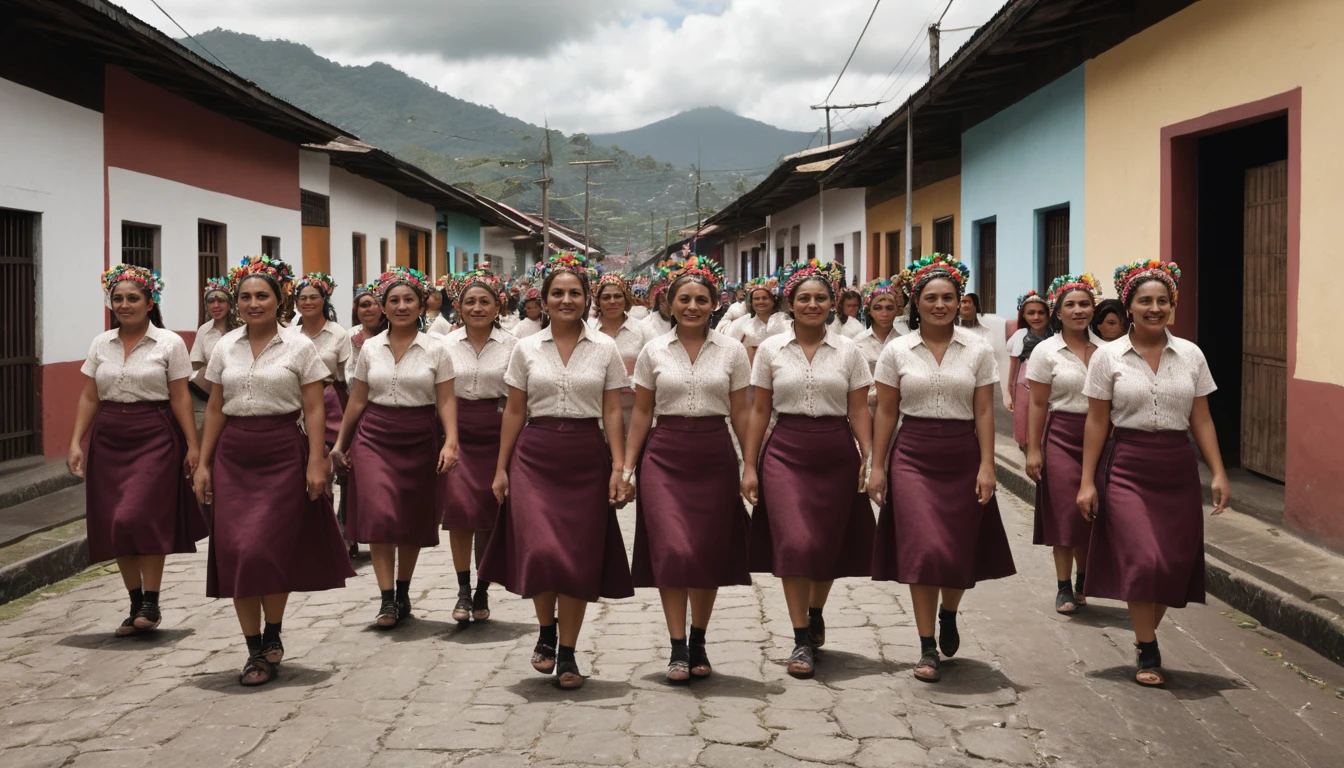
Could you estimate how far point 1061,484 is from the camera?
7.55 m

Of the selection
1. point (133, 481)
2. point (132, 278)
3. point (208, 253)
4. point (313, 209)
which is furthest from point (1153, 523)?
point (313, 209)

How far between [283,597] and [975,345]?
11.1 feet

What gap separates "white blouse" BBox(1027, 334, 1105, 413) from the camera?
299 inches

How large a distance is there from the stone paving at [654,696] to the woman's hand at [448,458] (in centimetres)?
85

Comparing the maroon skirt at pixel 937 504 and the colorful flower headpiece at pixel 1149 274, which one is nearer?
the maroon skirt at pixel 937 504

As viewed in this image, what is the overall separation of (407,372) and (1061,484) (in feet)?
11.8

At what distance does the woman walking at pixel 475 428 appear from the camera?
7.52m

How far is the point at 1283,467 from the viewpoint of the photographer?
411 inches

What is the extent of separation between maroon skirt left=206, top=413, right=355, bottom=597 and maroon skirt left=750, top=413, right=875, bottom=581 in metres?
2.13

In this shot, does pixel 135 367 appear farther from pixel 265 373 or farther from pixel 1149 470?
pixel 1149 470

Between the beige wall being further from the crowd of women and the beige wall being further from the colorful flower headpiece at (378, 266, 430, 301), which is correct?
the colorful flower headpiece at (378, 266, 430, 301)

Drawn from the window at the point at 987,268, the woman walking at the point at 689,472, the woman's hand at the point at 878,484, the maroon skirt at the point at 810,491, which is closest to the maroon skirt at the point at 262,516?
the woman walking at the point at 689,472

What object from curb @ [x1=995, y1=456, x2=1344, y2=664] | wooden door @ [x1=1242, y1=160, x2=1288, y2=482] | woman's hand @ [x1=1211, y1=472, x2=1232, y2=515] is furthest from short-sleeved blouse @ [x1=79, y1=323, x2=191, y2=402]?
→ wooden door @ [x1=1242, y1=160, x2=1288, y2=482]

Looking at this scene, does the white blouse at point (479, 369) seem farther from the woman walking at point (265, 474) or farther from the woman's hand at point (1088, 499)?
the woman's hand at point (1088, 499)
